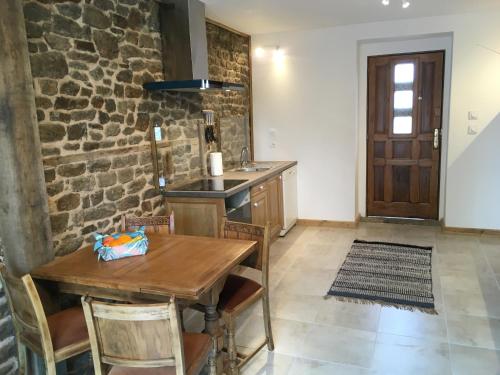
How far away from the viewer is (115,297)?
2043mm

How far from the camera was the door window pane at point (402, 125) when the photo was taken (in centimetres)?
527

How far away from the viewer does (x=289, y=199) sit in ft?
16.9

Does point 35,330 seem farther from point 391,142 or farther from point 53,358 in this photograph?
point 391,142

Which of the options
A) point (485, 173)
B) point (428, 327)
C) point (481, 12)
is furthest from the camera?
point (485, 173)

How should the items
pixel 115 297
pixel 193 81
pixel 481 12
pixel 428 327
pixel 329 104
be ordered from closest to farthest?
pixel 115 297 < pixel 428 327 < pixel 193 81 < pixel 481 12 < pixel 329 104

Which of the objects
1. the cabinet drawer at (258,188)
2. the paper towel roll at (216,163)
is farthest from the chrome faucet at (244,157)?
the cabinet drawer at (258,188)

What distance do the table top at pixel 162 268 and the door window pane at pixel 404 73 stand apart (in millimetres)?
3735

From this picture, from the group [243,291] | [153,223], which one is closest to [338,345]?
[243,291]

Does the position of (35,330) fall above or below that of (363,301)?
above

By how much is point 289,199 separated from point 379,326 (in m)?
2.39

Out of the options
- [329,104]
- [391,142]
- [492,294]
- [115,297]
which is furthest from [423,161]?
[115,297]

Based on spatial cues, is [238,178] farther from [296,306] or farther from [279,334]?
[279,334]

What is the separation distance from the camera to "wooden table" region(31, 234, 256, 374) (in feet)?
6.31

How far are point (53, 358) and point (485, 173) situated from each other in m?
4.65
